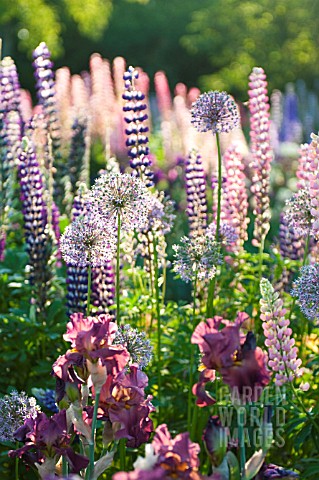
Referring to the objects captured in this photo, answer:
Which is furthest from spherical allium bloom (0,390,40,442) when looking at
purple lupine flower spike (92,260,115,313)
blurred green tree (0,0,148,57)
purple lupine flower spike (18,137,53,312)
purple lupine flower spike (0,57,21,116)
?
blurred green tree (0,0,148,57)

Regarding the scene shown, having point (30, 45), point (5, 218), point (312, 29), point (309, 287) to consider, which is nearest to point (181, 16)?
point (312, 29)

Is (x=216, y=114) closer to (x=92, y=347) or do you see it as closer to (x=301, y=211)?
(x=301, y=211)

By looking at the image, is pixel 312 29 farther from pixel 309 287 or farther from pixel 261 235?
pixel 309 287

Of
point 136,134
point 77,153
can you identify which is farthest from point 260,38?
point 136,134

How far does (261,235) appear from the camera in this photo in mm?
3725

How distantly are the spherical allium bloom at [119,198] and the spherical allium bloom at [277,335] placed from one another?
477 millimetres

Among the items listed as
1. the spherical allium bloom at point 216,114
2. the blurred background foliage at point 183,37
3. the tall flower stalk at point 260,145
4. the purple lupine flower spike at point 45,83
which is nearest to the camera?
the spherical allium bloom at point 216,114

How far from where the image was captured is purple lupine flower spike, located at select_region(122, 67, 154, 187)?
3201mm

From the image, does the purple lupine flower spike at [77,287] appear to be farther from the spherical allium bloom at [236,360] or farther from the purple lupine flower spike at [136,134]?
the spherical allium bloom at [236,360]

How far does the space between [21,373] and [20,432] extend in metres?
1.64

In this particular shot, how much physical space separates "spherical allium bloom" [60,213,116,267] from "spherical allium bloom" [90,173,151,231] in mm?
39

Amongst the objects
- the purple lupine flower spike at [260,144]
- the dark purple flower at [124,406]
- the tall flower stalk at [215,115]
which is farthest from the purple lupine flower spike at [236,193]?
the dark purple flower at [124,406]

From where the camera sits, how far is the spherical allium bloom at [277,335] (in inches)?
89.7

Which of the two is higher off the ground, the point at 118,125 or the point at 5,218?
the point at 118,125
